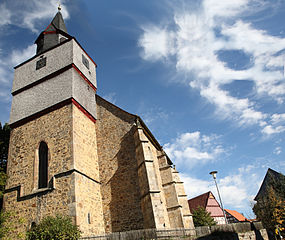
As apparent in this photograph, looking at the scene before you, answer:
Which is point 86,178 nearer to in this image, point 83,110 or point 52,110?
point 83,110

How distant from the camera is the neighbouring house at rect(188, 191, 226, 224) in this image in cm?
4054

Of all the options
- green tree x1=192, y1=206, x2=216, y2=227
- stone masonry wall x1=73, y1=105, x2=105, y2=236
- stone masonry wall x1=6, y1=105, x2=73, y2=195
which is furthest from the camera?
green tree x1=192, y1=206, x2=216, y2=227

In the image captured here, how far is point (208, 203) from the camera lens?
41156 millimetres

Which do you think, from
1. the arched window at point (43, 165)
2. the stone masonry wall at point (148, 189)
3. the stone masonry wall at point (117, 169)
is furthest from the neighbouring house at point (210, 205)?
the arched window at point (43, 165)

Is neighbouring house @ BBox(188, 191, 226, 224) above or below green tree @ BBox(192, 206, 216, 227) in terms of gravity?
above

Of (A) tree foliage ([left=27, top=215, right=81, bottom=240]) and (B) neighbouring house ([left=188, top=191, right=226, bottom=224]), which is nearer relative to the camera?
(A) tree foliage ([left=27, top=215, right=81, bottom=240])

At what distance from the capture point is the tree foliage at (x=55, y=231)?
31.8 ft

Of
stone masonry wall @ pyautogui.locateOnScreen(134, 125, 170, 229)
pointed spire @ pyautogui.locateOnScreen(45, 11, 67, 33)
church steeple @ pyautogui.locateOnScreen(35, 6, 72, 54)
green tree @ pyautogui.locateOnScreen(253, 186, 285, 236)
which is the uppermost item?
pointed spire @ pyautogui.locateOnScreen(45, 11, 67, 33)

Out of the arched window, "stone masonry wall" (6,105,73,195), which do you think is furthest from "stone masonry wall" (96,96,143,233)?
the arched window

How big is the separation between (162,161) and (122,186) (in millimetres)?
6227

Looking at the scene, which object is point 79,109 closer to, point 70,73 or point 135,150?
point 70,73

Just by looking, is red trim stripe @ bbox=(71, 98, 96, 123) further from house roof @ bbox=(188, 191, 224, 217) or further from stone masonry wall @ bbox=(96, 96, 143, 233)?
house roof @ bbox=(188, 191, 224, 217)

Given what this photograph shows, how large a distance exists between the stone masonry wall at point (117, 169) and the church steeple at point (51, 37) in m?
6.81

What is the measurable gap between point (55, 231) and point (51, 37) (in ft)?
51.2
